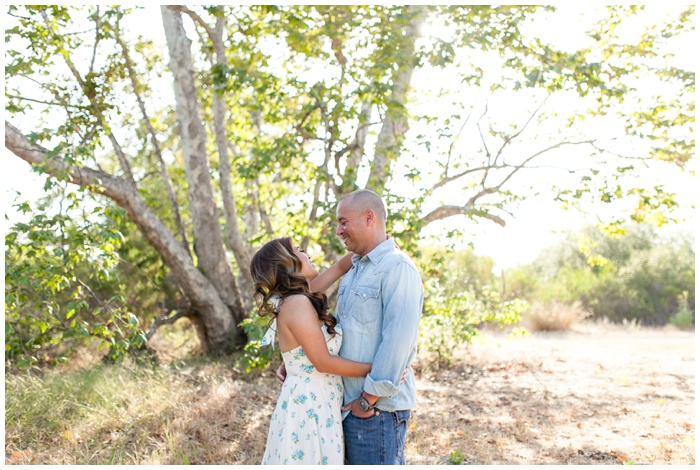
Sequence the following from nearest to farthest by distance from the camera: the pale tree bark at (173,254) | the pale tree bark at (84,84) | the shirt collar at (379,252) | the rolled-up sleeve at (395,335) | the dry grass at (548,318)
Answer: the rolled-up sleeve at (395,335) < the shirt collar at (379,252) < the pale tree bark at (84,84) < the pale tree bark at (173,254) < the dry grass at (548,318)

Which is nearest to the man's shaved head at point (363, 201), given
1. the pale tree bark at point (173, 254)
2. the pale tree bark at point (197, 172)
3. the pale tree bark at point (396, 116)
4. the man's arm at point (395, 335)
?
the man's arm at point (395, 335)

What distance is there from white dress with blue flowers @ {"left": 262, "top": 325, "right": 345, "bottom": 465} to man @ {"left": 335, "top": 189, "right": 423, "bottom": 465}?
0.06 metres

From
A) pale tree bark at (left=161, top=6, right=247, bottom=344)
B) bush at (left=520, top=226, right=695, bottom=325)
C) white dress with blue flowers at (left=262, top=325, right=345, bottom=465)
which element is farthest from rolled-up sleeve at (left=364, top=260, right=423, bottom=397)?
bush at (left=520, top=226, right=695, bottom=325)

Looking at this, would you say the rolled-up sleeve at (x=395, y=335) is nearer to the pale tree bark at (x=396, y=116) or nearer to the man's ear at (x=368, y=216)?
the man's ear at (x=368, y=216)

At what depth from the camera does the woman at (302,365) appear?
2.81 meters

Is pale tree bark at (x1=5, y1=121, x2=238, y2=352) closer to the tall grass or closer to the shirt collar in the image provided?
the tall grass

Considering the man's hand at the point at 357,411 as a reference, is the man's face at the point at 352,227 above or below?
above

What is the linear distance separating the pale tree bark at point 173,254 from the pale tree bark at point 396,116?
2968 millimetres

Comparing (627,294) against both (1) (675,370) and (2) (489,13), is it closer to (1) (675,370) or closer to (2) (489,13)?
(1) (675,370)

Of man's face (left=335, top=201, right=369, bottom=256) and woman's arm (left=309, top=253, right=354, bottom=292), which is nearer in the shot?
man's face (left=335, top=201, right=369, bottom=256)

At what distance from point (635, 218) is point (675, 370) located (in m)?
2.44

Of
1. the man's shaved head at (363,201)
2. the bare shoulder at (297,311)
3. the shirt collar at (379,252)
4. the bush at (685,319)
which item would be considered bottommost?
the bush at (685,319)

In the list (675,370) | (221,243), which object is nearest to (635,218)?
(675,370)

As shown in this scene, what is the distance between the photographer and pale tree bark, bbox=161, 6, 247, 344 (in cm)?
857
